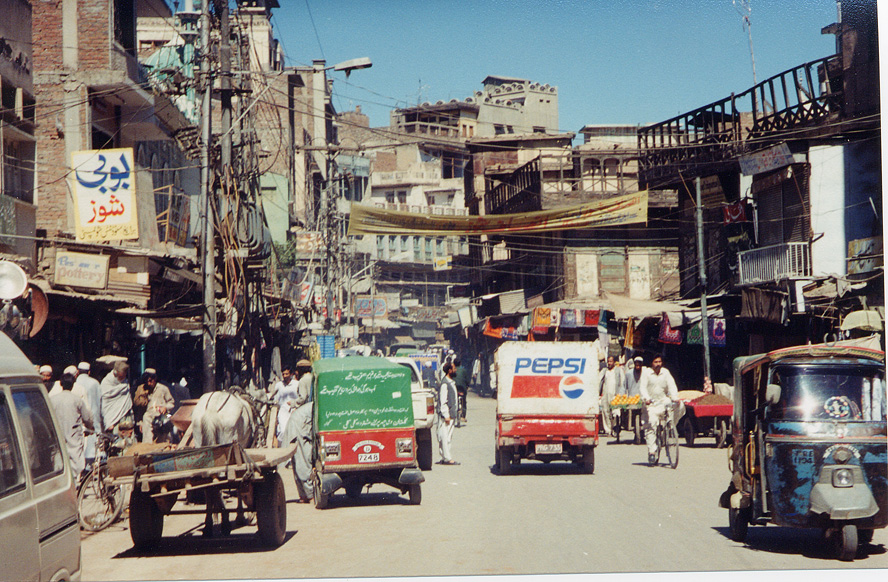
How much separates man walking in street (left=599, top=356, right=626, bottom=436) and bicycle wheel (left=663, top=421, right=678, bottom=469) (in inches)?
248

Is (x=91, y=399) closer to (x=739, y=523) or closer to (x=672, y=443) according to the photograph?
(x=739, y=523)

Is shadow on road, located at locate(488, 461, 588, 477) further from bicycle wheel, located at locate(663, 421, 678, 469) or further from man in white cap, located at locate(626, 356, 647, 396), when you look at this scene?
man in white cap, located at locate(626, 356, 647, 396)

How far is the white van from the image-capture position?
559 centimetres

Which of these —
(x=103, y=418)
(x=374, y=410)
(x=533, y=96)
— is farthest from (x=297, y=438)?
(x=533, y=96)

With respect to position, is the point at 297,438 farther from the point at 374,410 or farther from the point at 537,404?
the point at 537,404

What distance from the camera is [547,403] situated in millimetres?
16859

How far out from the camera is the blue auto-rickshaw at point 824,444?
848 centimetres

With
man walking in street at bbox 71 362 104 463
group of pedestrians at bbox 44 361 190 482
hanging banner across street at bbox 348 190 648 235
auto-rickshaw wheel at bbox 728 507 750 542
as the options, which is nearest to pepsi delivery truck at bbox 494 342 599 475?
hanging banner across street at bbox 348 190 648 235

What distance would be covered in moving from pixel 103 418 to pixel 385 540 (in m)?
6.39

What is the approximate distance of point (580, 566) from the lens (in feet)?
29.4

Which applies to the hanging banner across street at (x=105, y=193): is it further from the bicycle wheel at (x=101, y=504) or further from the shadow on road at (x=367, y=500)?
the shadow on road at (x=367, y=500)

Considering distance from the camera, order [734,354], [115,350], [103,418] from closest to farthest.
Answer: [103,418]
[115,350]
[734,354]

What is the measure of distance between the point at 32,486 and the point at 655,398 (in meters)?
13.3

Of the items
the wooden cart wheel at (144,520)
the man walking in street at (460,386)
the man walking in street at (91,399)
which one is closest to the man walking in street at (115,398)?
the man walking in street at (91,399)
